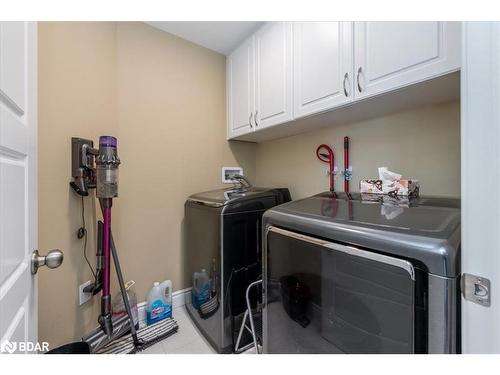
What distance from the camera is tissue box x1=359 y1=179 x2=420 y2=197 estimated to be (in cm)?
110

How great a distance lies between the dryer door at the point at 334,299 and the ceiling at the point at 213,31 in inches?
62.6

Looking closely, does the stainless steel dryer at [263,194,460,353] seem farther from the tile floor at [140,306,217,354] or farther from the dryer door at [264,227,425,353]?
the tile floor at [140,306,217,354]

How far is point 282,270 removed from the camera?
1004mm

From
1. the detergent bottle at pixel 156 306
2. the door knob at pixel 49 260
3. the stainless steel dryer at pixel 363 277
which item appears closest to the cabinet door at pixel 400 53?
the stainless steel dryer at pixel 363 277

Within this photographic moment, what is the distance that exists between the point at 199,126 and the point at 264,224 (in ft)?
4.15

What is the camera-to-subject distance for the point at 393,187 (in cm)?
114

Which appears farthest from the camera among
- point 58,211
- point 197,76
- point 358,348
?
point 197,76

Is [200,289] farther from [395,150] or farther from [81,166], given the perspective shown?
[395,150]

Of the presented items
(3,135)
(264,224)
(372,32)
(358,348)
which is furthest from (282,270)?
(372,32)

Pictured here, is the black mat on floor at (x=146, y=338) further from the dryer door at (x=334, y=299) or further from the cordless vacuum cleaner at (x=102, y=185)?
the dryer door at (x=334, y=299)

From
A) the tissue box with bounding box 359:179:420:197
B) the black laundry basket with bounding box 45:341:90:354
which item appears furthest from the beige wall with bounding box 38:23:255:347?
the tissue box with bounding box 359:179:420:197

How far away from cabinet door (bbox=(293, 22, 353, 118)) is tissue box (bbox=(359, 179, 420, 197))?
19.0 inches

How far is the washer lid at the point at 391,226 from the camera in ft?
1.82
